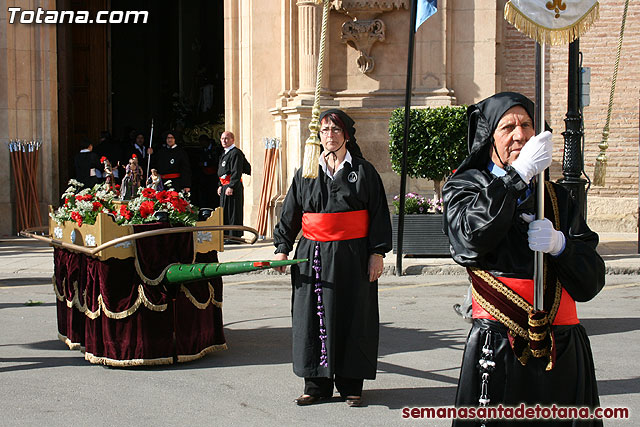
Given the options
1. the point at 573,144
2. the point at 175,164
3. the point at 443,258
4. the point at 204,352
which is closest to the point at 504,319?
the point at 204,352

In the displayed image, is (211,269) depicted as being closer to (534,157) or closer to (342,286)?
(342,286)

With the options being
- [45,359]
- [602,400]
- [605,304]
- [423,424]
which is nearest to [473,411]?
[423,424]

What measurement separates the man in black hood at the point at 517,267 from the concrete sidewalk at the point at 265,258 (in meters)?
8.76

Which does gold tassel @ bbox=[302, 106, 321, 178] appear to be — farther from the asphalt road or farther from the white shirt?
the asphalt road

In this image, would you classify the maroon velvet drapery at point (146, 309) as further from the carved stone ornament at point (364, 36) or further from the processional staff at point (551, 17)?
the carved stone ornament at point (364, 36)

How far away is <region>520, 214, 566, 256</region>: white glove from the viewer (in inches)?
139

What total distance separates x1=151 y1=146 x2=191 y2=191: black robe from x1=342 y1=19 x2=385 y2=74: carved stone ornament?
383cm

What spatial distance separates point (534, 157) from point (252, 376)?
3.97m

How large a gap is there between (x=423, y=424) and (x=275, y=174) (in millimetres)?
11186

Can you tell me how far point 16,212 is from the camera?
17641 millimetres

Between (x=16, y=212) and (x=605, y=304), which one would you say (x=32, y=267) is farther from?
(x=605, y=304)

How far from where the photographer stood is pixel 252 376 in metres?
6.98

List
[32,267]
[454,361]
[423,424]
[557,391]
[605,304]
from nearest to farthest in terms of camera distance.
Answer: [557,391] < [423,424] < [454,361] < [605,304] < [32,267]

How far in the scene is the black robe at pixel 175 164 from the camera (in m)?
17.2
